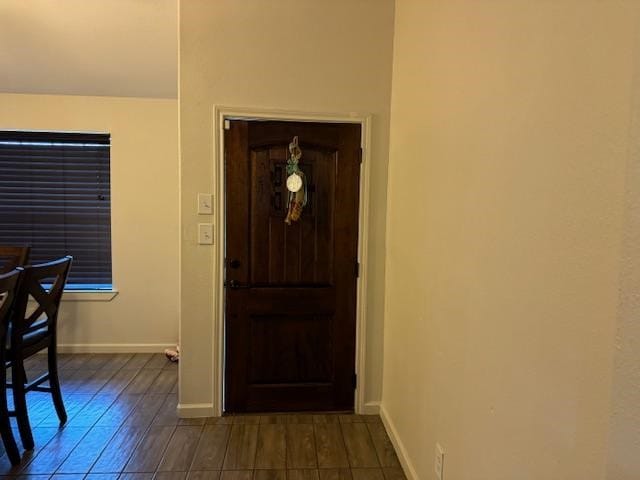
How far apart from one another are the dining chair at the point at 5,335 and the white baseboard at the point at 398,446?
6.69 feet

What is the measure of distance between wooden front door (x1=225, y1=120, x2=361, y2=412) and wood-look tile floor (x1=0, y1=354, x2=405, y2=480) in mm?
227

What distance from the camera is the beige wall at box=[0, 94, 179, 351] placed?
341cm

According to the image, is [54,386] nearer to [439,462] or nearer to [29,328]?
[29,328]

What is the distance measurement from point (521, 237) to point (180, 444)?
7.13 feet

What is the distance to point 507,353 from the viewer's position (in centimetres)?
112

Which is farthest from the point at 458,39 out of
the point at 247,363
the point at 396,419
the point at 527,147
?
the point at 247,363

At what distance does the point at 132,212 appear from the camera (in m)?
3.51

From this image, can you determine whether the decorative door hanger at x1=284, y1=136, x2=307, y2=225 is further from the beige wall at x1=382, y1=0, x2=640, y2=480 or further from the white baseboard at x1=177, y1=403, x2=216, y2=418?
the white baseboard at x1=177, y1=403, x2=216, y2=418

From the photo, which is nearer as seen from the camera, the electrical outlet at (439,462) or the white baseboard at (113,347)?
the electrical outlet at (439,462)

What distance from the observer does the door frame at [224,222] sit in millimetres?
2408

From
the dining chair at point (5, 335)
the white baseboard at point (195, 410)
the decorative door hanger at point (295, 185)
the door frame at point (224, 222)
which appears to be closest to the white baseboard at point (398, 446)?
the door frame at point (224, 222)

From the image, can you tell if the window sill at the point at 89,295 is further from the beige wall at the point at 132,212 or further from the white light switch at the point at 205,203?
the white light switch at the point at 205,203

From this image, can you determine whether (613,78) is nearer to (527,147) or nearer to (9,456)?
(527,147)

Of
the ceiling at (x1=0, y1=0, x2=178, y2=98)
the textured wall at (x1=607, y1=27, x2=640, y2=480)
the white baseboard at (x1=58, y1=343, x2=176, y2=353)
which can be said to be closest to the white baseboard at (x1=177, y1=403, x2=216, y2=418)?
the white baseboard at (x1=58, y1=343, x2=176, y2=353)
